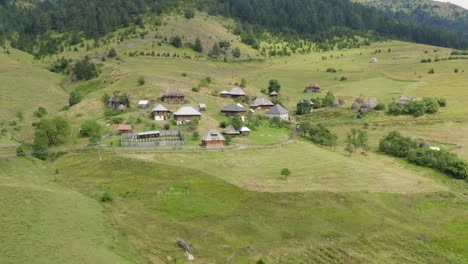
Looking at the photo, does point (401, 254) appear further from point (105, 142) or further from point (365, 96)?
point (365, 96)

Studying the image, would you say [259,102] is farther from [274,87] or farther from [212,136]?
[212,136]

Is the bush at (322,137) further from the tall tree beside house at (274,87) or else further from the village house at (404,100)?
the tall tree beside house at (274,87)

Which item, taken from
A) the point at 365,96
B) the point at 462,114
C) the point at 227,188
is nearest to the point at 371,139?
the point at 462,114

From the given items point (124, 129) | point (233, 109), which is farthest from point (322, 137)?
point (124, 129)

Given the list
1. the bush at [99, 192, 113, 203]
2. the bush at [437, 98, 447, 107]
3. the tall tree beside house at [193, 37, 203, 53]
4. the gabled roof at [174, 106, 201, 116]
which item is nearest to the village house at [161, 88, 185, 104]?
the gabled roof at [174, 106, 201, 116]

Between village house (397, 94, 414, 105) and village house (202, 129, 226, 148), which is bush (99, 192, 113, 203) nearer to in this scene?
village house (202, 129, 226, 148)

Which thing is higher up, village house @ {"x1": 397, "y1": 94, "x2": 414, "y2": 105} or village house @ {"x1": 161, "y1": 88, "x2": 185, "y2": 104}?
village house @ {"x1": 161, "y1": 88, "x2": 185, "y2": 104}
